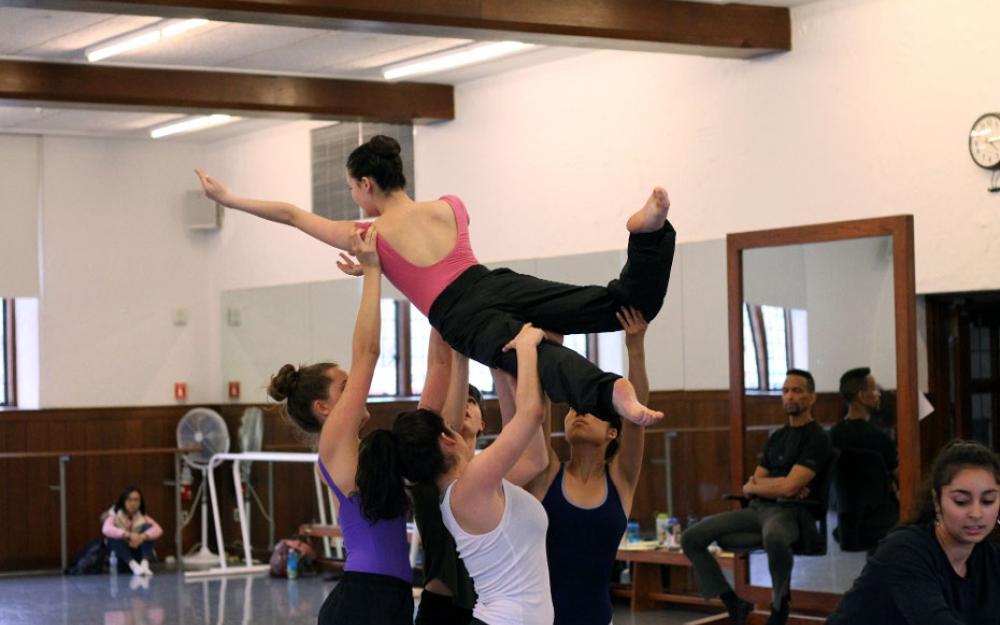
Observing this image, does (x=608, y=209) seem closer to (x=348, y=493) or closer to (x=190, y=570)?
(x=190, y=570)

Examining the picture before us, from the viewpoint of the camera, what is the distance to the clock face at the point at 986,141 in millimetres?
6891

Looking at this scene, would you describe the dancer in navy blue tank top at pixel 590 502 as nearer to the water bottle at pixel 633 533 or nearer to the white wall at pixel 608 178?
the white wall at pixel 608 178

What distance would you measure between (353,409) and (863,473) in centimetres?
435

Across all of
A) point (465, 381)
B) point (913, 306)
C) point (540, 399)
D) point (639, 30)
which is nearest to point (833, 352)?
point (913, 306)

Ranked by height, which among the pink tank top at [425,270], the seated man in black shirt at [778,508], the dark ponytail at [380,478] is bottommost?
the seated man in black shirt at [778,508]

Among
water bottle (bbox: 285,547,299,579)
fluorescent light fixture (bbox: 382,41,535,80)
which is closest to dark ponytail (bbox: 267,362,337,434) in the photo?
fluorescent light fixture (bbox: 382,41,535,80)

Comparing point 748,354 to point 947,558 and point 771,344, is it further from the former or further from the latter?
point 947,558

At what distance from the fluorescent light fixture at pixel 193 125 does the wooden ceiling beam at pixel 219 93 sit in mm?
1814

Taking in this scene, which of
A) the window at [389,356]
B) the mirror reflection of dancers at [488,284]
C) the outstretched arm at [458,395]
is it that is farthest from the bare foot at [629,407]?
the window at [389,356]

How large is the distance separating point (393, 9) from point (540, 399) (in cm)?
403

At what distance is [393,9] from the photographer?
685cm

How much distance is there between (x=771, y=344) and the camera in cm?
772

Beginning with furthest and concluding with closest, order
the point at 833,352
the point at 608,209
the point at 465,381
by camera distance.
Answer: the point at 608,209, the point at 833,352, the point at 465,381

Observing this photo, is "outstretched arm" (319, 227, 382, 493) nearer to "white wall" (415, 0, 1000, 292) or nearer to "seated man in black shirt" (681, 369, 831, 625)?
"seated man in black shirt" (681, 369, 831, 625)
